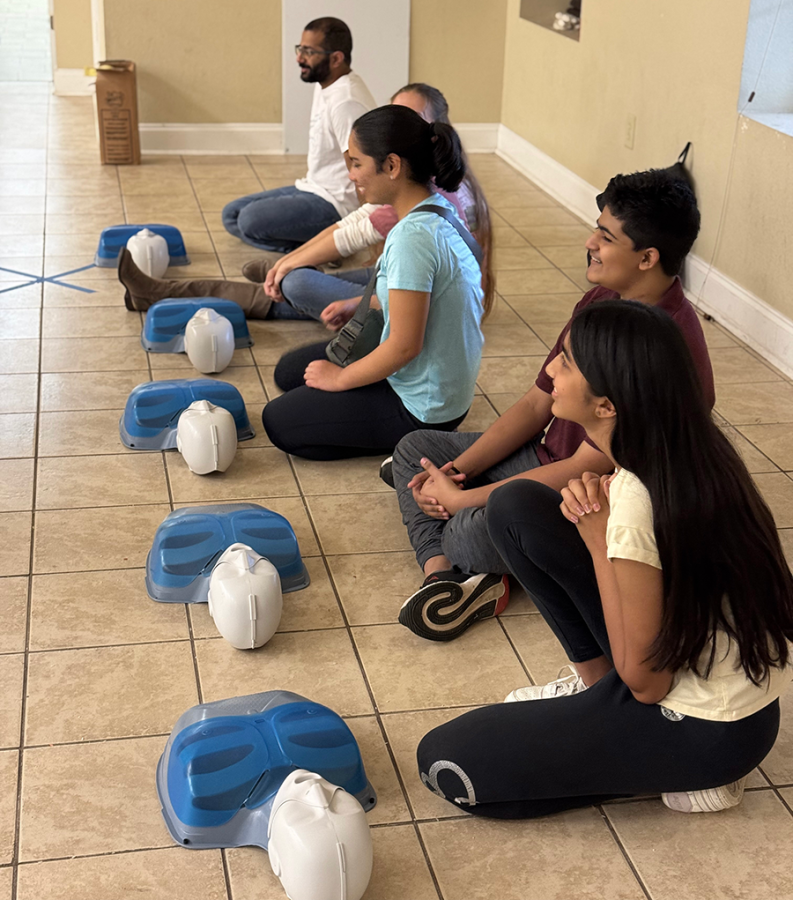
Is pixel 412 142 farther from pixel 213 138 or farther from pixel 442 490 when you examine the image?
pixel 213 138

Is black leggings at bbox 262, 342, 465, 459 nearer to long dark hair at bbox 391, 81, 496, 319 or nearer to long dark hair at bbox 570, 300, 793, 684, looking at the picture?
long dark hair at bbox 391, 81, 496, 319

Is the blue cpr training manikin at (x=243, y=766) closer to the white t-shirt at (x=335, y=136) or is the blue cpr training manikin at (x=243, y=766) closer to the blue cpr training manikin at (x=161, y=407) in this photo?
the blue cpr training manikin at (x=161, y=407)

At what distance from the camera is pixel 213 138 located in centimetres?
603

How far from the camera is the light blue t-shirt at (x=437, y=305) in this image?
2.33m

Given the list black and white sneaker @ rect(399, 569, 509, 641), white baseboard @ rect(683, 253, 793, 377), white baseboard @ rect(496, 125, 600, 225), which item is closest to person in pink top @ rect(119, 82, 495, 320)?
white baseboard @ rect(683, 253, 793, 377)

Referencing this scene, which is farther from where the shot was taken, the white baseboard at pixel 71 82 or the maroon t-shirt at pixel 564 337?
the white baseboard at pixel 71 82

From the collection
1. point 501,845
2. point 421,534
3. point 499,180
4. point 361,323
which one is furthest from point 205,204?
point 501,845

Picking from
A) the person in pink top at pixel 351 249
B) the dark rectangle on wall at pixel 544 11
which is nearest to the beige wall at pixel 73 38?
the dark rectangle on wall at pixel 544 11

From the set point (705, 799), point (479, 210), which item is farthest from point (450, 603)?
point (479, 210)

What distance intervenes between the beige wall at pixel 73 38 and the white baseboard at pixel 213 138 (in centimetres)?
211

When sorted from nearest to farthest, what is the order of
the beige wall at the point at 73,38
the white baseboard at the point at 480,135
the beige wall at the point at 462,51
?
the beige wall at the point at 462,51
the white baseboard at the point at 480,135
the beige wall at the point at 73,38

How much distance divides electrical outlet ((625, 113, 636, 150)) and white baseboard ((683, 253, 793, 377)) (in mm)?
724

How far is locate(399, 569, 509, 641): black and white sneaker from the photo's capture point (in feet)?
6.69

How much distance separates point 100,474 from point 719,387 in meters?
1.89
